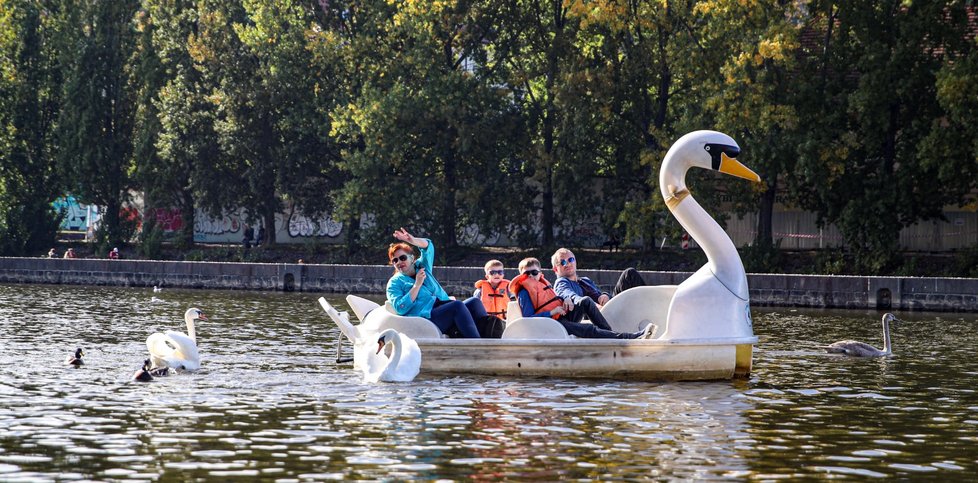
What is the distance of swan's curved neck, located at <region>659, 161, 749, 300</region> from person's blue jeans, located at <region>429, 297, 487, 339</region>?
2924mm

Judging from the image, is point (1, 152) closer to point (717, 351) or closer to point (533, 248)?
point (533, 248)

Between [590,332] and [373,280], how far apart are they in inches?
984

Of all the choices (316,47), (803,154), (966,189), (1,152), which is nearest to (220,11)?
(316,47)

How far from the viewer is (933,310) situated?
34812 mm

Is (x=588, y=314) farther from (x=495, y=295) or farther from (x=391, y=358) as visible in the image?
(x=391, y=358)

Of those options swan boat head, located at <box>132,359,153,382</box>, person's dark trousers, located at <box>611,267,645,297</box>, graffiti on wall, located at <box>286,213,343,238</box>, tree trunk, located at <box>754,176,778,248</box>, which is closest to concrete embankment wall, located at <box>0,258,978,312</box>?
tree trunk, located at <box>754,176,778,248</box>

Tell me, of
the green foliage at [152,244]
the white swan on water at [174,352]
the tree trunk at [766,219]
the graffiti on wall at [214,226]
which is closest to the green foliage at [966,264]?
the tree trunk at [766,219]

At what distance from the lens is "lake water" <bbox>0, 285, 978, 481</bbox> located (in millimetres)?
11664

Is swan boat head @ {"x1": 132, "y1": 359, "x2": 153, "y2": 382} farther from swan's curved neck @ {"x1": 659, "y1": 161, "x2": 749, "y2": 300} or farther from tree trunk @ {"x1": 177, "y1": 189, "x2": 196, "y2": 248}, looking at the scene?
tree trunk @ {"x1": 177, "y1": 189, "x2": 196, "y2": 248}

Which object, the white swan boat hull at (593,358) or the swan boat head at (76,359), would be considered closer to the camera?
the white swan boat hull at (593,358)

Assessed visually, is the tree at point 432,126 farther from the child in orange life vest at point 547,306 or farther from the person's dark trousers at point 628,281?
the child in orange life vest at point 547,306

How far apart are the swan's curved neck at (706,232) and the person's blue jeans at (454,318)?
2.92m

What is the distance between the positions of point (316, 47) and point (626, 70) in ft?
38.7

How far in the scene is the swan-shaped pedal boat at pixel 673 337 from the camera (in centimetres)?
1739
